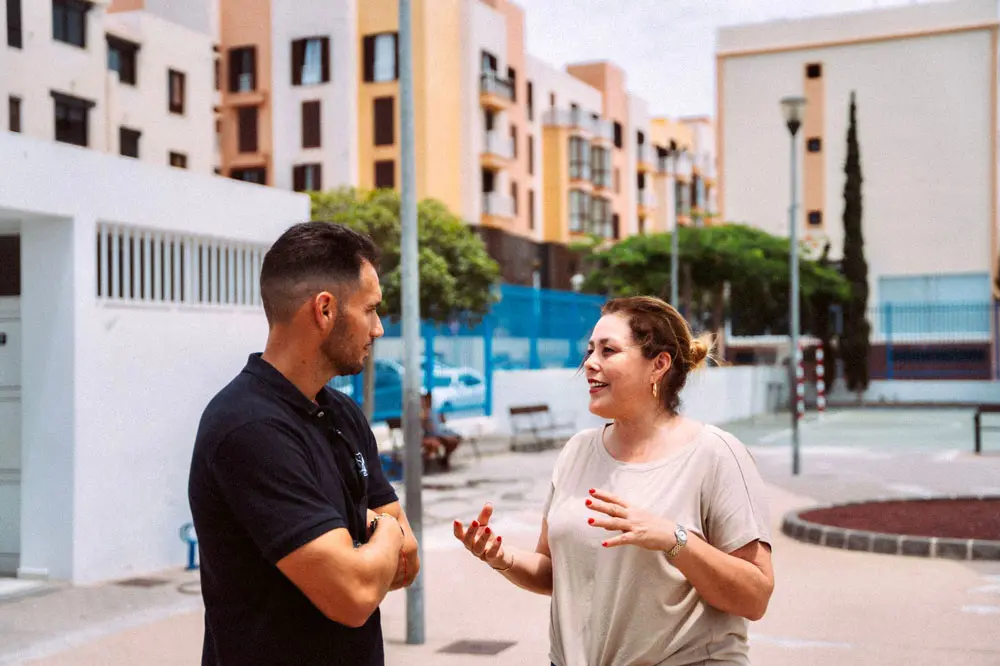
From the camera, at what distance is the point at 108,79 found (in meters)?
12.2

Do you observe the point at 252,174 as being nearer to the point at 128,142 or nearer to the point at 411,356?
the point at 128,142

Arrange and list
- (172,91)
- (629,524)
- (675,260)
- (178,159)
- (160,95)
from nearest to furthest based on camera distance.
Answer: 1. (629,524)
2. (160,95)
3. (178,159)
4. (172,91)
5. (675,260)

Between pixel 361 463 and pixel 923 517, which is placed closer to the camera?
pixel 361 463

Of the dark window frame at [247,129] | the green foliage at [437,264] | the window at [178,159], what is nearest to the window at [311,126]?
the dark window frame at [247,129]

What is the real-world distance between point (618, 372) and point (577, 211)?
52052 mm

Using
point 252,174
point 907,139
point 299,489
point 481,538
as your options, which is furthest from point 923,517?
point 907,139

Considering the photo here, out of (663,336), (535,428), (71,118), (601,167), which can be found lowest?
(535,428)

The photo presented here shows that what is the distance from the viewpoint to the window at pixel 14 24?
10.8 metres

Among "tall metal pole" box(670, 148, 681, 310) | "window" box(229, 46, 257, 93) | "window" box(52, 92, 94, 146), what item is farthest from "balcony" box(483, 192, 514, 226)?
"window" box(52, 92, 94, 146)

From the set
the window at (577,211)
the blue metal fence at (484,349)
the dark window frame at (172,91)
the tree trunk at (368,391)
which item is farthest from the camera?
the window at (577,211)

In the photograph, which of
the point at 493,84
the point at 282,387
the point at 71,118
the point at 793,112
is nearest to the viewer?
the point at 282,387

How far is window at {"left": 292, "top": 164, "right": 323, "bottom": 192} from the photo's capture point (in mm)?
43031

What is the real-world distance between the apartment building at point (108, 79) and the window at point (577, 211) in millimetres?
36508

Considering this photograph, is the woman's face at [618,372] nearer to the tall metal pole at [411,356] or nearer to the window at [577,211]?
the tall metal pole at [411,356]
